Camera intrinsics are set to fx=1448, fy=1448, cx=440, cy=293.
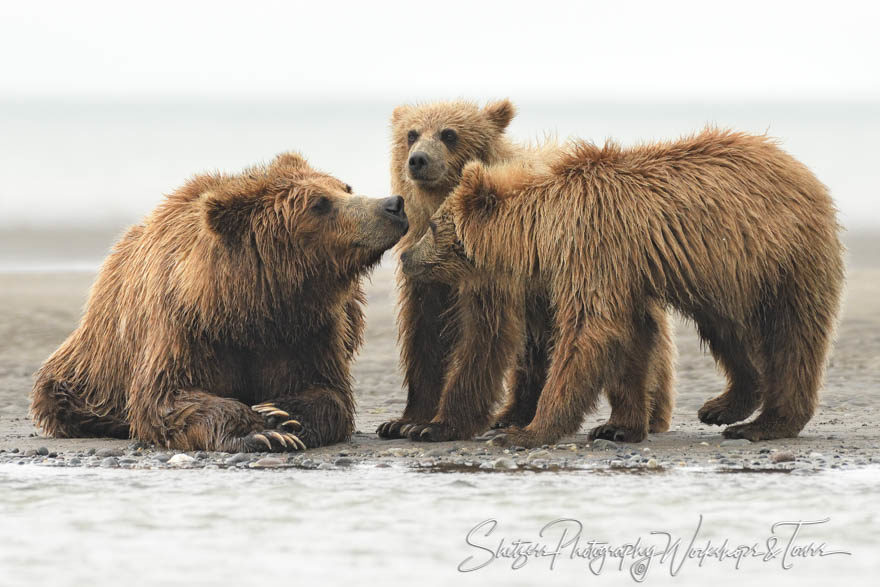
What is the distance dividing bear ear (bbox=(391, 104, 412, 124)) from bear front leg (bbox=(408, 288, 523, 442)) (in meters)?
1.68

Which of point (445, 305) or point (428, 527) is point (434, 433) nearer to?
point (445, 305)

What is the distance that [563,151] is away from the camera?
840 centimetres

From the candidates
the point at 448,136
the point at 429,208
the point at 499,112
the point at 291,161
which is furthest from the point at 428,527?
the point at 499,112

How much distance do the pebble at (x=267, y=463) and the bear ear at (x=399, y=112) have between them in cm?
282

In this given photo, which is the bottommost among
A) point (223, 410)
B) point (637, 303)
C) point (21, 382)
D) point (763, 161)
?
point (21, 382)

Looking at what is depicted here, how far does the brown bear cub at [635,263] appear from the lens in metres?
7.53

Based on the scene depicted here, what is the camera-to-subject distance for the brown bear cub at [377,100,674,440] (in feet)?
27.7

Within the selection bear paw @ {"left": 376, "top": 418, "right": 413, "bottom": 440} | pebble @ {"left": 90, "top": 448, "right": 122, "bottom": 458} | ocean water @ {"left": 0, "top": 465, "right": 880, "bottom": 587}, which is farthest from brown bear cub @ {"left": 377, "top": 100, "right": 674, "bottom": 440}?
pebble @ {"left": 90, "top": 448, "right": 122, "bottom": 458}

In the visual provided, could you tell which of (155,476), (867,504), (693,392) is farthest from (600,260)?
(693,392)

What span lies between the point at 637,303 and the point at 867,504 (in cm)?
Answer: 176

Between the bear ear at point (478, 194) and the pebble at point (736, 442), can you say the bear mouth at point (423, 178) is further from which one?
the pebble at point (736, 442)

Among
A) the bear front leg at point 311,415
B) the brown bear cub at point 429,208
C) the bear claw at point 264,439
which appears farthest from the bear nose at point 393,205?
the bear claw at point 264,439

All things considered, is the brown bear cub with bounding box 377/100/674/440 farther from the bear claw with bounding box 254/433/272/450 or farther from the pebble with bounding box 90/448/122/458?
the pebble with bounding box 90/448/122/458

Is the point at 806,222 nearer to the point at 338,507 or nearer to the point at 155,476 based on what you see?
the point at 338,507
